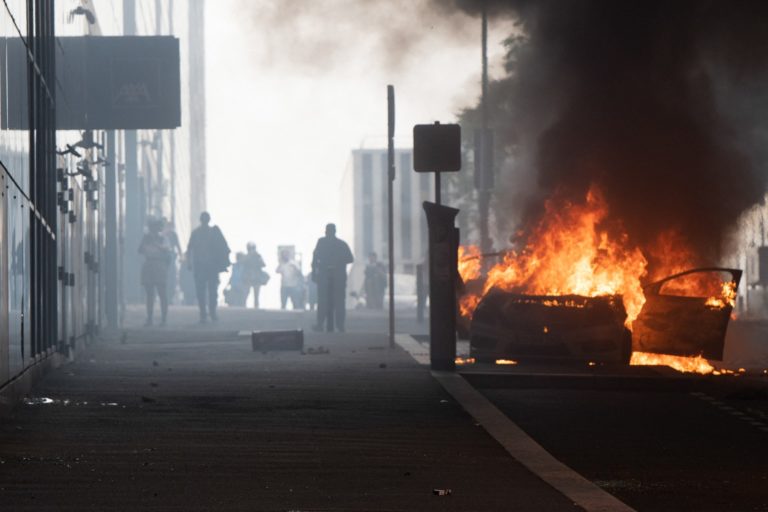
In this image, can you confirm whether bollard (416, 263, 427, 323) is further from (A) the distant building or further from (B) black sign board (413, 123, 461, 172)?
(A) the distant building

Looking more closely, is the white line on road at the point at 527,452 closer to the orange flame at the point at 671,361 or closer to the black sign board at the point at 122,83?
the orange flame at the point at 671,361

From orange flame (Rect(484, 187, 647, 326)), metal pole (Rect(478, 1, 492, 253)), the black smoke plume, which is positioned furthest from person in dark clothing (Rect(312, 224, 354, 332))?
orange flame (Rect(484, 187, 647, 326))

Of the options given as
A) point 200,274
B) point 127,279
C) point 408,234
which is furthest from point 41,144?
point 408,234

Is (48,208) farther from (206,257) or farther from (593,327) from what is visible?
(206,257)

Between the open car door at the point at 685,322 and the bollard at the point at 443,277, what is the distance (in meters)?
2.34

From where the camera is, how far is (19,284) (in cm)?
1411

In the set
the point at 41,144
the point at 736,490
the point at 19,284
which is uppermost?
the point at 41,144

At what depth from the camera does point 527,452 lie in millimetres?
10023

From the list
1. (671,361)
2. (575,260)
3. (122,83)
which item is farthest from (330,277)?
(671,361)

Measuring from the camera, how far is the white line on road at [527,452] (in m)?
7.93

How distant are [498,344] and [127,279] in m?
→ 30.8

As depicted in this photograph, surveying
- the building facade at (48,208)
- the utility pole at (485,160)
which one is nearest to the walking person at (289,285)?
the utility pole at (485,160)

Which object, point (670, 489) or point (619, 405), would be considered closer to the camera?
point (670, 489)

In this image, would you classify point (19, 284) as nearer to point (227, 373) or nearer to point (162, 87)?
point (227, 373)
